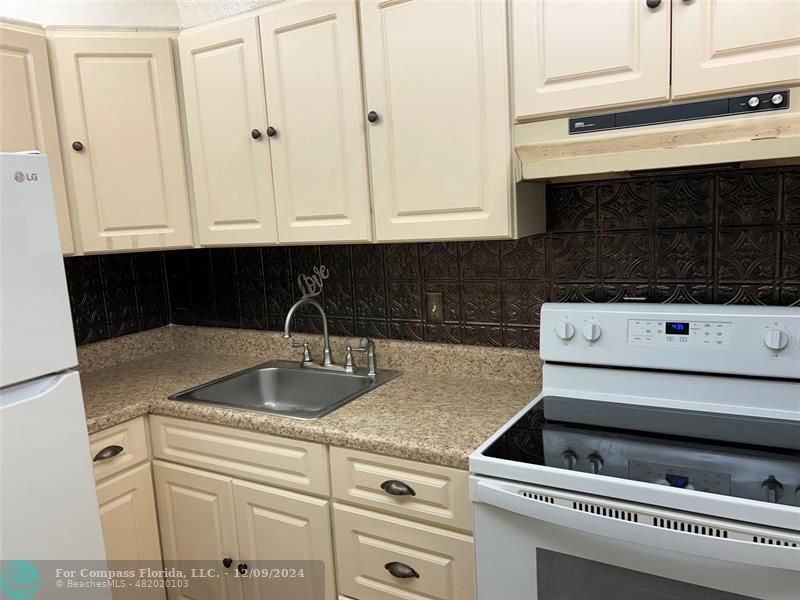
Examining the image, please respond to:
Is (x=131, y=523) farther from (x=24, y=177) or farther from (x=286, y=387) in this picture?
(x=24, y=177)

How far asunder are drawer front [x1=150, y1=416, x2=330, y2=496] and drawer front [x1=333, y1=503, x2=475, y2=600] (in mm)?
133

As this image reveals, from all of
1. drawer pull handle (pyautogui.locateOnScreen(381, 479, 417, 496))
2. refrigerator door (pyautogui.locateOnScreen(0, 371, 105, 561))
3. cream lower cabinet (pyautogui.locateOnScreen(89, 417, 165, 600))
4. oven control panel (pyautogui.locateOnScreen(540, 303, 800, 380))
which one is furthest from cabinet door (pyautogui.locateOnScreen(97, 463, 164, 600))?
oven control panel (pyautogui.locateOnScreen(540, 303, 800, 380))

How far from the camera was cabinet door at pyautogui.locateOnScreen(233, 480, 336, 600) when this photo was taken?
1.64 meters

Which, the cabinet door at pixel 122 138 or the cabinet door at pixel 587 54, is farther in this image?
the cabinet door at pixel 122 138

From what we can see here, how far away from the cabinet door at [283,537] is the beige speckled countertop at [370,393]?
20cm

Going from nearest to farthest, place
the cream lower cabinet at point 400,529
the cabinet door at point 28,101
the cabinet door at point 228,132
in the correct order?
the cream lower cabinet at point 400,529 → the cabinet door at point 28,101 → the cabinet door at point 228,132

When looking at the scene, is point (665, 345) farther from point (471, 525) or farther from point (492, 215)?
point (471, 525)

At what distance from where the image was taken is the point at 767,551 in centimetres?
100

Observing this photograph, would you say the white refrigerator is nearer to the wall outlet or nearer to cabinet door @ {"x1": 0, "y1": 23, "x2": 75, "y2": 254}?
cabinet door @ {"x1": 0, "y1": 23, "x2": 75, "y2": 254}

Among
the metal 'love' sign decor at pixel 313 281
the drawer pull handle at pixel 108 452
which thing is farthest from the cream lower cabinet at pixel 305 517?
the metal 'love' sign decor at pixel 313 281

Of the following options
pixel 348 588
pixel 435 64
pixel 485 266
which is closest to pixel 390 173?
pixel 435 64

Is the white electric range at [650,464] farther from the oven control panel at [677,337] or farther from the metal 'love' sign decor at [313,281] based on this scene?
the metal 'love' sign decor at [313,281]

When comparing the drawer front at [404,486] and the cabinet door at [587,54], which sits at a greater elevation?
the cabinet door at [587,54]

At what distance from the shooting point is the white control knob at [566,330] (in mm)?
1564
